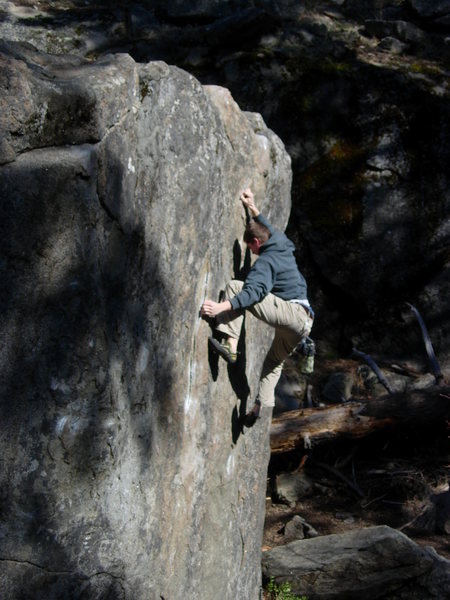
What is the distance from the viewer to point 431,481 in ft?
30.9

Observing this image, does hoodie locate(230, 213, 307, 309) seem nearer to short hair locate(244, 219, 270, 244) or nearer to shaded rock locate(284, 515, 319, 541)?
short hair locate(244, 219, 270, 244)

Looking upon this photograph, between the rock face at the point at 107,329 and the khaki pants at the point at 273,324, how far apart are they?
1.14 ft

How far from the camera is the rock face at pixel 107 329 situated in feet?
11.0

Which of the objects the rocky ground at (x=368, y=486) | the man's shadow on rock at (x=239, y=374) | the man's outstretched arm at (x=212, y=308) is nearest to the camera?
the man's outstretched arm at (x=212, y=308)

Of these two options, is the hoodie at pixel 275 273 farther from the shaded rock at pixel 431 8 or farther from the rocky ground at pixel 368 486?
the shaded rock at pixel 431 8

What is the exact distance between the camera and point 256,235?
6.11 m

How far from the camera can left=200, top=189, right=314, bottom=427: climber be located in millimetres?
5539

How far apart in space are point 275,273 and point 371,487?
15.0ft

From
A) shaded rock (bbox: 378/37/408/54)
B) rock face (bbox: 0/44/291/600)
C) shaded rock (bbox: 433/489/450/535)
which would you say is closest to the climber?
rock face (bbox: 0/44/291/600)

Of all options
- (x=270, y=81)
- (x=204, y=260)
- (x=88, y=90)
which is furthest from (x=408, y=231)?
(x=88, y=90)

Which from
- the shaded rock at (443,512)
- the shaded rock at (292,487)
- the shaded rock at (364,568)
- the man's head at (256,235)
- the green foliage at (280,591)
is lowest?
the shaded rock at (292,487)

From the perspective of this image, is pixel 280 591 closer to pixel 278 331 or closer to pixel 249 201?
pixel 278 331

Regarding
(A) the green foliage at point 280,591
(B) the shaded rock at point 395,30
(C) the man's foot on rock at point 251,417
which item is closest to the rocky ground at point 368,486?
(A) the green foliage at point 280,591

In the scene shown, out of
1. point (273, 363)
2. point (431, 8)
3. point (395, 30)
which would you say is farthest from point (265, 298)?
point (431, 8)
